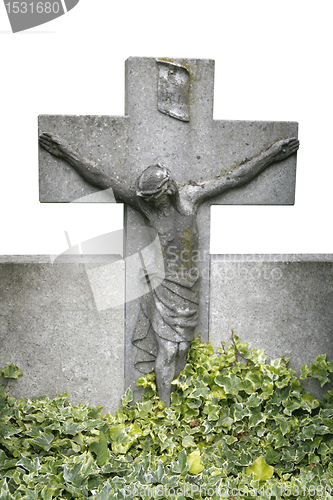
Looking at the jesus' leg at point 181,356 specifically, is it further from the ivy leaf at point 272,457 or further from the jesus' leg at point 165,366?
the ivy leaf at point 272,457

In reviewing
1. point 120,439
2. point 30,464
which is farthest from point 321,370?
point 30,464

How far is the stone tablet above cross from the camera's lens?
11.5 feet

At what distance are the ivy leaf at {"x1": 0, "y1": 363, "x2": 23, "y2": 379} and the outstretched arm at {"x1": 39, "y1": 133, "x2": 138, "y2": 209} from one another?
1272 mm

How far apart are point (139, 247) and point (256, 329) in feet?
3.16

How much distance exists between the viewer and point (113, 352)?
144 inches

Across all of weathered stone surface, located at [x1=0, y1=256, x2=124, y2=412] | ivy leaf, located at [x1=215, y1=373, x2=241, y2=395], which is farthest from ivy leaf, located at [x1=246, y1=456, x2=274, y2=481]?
weathered stone surface, located at [x1=0, y1=256, x2=124, y2=412]

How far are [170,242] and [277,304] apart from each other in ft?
2.85

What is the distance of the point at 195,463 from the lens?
10.7 ft

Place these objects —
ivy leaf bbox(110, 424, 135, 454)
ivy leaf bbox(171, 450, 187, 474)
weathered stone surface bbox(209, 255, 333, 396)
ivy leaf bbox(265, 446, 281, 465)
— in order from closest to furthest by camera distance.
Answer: ivy leaf bbox(171, 450, 187, 474)
ivy leaf bbox(110, 424, 135, 454)
ivy leaf bbox(265, 446, 281, 465)
weathered stone surface bbox(209, 255, 333, 396)

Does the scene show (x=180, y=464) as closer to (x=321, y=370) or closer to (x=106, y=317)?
(x=106, y=317)

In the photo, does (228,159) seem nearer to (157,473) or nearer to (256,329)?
(256,329)

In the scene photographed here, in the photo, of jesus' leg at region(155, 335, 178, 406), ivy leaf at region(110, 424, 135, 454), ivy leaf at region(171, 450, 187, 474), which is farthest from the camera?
jesus' leg at region(155, 335, 178, 406)

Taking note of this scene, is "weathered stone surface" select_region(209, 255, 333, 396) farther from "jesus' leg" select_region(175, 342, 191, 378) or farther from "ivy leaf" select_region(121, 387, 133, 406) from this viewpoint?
"ivy leaf" select_region(121, 387, 133, 406)

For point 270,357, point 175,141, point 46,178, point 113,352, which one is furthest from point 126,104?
point 270,357
